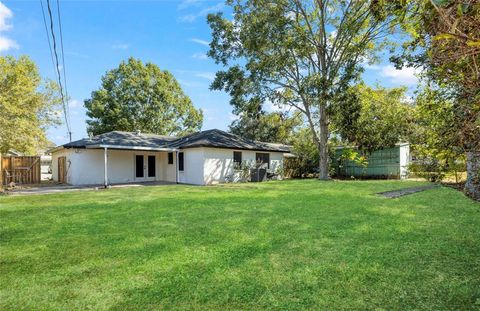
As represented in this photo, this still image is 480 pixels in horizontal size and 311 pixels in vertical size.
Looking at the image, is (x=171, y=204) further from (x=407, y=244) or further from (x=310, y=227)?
(x=407, y=244)

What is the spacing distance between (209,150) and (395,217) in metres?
13.7

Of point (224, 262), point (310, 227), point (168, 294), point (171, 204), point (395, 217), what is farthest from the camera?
point (171, 204)

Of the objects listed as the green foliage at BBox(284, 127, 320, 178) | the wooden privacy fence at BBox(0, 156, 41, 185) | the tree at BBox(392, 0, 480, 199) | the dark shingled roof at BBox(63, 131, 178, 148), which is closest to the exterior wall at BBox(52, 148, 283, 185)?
the dark shingled roof at BBox(63, 131, 178, 148)

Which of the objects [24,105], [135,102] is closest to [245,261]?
[24,105]

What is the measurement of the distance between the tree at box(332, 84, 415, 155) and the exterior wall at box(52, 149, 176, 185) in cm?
1253

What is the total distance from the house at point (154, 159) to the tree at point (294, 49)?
3.32 meters

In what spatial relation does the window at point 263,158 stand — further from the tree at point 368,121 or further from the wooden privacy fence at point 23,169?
the wooden privacy fence at point 23,169

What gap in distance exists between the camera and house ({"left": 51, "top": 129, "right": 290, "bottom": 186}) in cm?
1867

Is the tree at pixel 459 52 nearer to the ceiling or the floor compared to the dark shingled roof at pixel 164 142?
nearer to the floor

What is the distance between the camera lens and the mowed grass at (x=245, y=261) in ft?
9.69

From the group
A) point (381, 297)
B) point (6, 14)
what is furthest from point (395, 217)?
point (6, 14)

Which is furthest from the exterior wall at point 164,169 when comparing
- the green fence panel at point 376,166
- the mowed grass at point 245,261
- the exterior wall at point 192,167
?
the mowed grass at point 245,261

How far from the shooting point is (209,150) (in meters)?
19.1

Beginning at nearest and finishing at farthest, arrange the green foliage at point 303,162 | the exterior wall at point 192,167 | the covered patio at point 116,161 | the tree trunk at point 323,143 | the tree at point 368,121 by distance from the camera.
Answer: the covered patio at point 116,161
the exterior wall at point 192,167
the tree at point 368,121
the tree trunk at point 323,143
the green foliage at point 303,162
